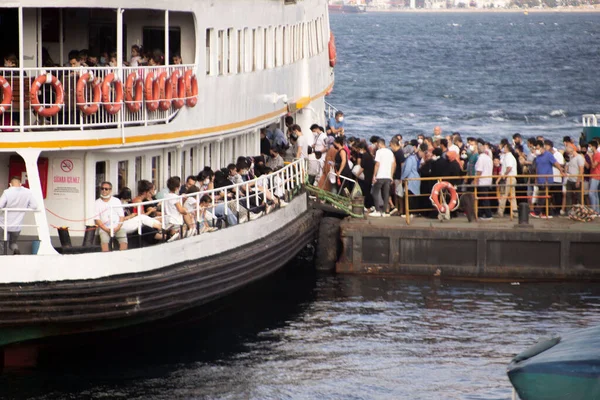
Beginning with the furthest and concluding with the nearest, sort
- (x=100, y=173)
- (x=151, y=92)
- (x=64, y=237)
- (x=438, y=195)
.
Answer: (x=438, y=195), (x=100, y=173), (x=151, y=92), (x=64, y=237)

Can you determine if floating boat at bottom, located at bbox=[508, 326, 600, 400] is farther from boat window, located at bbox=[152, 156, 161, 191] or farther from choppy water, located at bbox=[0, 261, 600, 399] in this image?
boat window, located at bbox=[152, 156, 161, 191]

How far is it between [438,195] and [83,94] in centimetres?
963

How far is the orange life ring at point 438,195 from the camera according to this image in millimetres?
25844

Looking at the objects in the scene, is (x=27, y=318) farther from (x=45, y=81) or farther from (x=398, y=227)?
(x=398, y=227)

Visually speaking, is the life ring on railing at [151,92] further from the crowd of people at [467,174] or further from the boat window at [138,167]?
the crowd of people at [467,174]

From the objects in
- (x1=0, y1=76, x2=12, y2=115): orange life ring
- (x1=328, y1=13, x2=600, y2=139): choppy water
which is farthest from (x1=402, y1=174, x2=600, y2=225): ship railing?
(x1=328, y1=13, x2=600, y2=139): choppy water

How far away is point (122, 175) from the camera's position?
20.8 m

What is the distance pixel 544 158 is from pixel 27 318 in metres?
12.5

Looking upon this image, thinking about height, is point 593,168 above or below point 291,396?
above

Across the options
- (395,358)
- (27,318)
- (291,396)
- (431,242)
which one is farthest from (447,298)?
(27,318)

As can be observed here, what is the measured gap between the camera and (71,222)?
1989 centimetres

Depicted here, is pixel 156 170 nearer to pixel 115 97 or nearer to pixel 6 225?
pixel 115 97

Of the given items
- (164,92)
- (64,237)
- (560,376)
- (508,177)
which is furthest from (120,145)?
(508,177)

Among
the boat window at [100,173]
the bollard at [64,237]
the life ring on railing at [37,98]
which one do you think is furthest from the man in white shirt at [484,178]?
the life ring on railing at [37,98]
